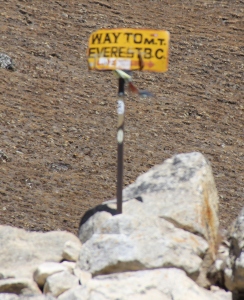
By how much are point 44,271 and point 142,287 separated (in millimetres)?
781

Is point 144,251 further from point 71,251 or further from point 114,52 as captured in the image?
point 114,52

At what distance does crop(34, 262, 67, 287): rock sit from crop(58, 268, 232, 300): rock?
12.7 inches

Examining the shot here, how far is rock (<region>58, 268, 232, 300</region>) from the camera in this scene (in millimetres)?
5180

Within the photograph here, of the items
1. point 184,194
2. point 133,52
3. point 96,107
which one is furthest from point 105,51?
point 96,107

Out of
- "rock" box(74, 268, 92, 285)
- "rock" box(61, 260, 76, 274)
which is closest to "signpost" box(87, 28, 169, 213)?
"rock" box(61, 260, 76, 274)

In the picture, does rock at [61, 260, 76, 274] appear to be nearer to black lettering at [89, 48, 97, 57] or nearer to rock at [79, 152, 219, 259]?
rock at [79, 152, 219, 259]

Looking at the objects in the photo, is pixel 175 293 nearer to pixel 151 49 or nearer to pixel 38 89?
pixel 151 49

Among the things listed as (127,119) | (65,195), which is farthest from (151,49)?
(127,119)

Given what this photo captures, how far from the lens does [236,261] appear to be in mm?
5699

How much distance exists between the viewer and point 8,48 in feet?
39.9

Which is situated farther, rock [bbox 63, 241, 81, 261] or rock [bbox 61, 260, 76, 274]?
rock [bbox 63, 241, 81, 261]

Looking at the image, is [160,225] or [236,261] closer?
[236,261]

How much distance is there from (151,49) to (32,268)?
1.93m

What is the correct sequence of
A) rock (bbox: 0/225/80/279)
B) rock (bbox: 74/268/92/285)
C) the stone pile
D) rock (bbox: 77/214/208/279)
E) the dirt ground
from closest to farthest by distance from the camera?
the stone pile, rock (bbox: 74/268/92/285), rock (bbox: 77/214/208/279), rock (bbox: 0/225/80/279), the dirt ground
